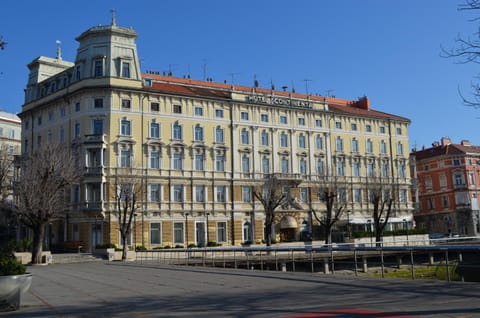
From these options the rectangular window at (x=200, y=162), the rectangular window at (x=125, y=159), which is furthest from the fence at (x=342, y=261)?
the rectangular window at (x=200, y=162)

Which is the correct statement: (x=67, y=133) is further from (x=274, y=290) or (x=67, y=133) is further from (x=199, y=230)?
(x=274, y=290)

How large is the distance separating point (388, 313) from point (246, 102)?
54.3 metres

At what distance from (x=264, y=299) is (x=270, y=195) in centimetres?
4371

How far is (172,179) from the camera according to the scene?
2309 inches

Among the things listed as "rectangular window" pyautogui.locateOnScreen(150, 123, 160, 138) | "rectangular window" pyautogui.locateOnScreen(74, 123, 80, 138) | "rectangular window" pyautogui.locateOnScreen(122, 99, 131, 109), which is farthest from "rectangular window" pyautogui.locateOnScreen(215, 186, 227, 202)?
"rectangular window" pyautogui.locateOnScreen(74, 123, 80, 138)

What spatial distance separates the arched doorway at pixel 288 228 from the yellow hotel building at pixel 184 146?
0.14 m

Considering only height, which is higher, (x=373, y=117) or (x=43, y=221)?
(x=373, y=117)

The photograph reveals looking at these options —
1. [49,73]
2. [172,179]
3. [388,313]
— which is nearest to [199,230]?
[172,179]

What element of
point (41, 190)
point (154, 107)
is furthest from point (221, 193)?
point (41, 190)

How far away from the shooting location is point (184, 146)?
60125 mm

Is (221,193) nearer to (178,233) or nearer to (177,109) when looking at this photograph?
(178,233)

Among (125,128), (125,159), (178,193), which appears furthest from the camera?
(178,193)

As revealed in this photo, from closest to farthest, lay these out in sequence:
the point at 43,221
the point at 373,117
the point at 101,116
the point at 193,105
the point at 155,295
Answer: the point at 155,295 < the point at 43,221 < the point at 101,116 < the point at 193,105 < the point at 373,117

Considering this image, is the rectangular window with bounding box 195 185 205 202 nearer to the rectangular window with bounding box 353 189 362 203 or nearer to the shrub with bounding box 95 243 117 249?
the shrub with bounding box 95 243 117 249
